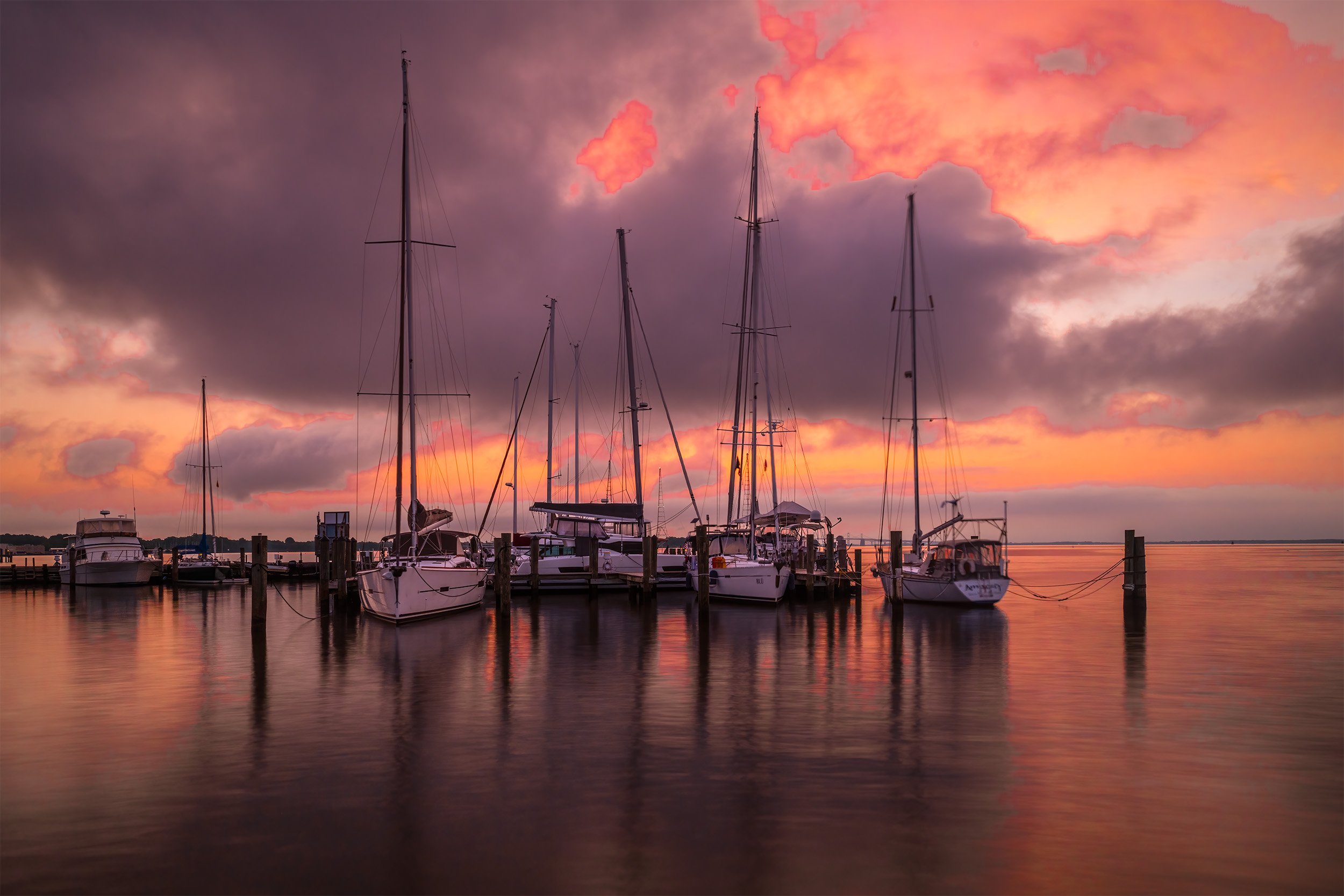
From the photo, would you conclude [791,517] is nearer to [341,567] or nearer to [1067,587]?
[341,567]

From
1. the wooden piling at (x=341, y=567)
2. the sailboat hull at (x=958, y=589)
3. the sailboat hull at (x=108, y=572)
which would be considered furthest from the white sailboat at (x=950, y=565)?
the sailboat hull at (x=108, y=572)

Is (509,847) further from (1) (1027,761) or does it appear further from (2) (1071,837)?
(1) (1027,761)

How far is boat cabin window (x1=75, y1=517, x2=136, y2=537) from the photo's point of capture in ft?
229

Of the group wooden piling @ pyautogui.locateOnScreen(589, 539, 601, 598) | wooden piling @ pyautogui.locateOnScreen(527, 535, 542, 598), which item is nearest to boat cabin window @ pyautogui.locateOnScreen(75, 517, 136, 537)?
wooden piling @ pyautogui.locateOnScreen(527, 535, 542, 598)

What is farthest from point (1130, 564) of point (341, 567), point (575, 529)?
point (341, 567)

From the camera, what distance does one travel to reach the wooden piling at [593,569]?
175 feet

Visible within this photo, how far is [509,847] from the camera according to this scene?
10.7m

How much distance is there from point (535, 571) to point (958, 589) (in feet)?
76.5

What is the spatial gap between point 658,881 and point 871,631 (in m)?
Answer: 29.0

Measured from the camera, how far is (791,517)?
5294 centimetres

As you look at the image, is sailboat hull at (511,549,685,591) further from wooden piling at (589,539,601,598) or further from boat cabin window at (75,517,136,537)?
boat cabin window at (75,517,136,537)

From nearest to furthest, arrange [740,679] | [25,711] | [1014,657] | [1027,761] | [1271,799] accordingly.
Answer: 1. [1271,799]
2. [1027,761]
3. [25,711]
4. [740,679]
5. [1014,657]

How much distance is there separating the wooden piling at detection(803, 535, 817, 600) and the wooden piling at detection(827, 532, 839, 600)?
0.84m

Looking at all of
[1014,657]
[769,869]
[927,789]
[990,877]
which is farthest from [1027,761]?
[1014,657]
